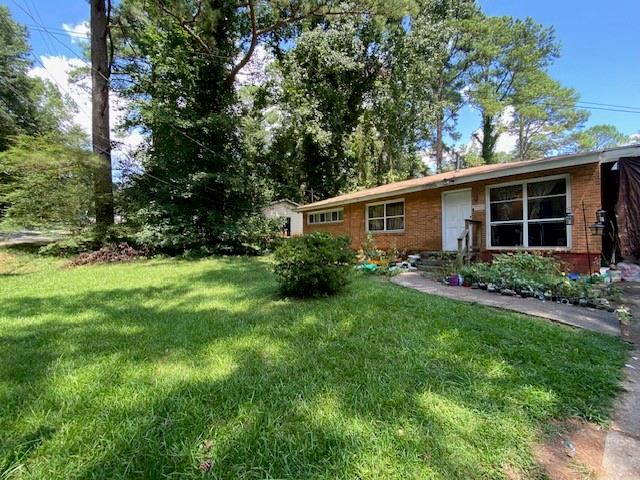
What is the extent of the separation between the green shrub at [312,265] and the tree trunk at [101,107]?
10.5m

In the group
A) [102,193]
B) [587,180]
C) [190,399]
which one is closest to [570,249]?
[587,180]

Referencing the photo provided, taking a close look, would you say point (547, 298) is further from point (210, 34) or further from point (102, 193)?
point (210, 34)

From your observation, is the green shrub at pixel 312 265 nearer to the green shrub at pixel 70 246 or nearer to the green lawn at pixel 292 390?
the green lawn at pixel 292 390

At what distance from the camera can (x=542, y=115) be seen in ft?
80.5

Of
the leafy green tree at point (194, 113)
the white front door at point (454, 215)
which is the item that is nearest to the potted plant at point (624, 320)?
the white front door at point (454, 215)

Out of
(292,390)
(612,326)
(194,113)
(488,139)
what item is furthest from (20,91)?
(488,139)

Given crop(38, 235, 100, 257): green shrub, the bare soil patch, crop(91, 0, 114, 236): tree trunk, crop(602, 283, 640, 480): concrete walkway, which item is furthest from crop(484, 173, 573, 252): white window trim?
crop(38, 235, 100, 257): green shrub

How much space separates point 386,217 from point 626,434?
10.1 meters

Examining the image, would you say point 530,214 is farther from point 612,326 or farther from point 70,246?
point 70,246

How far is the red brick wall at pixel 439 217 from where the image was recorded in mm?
6922

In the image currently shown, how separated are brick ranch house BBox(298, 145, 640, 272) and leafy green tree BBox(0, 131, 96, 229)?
10082 millimetres

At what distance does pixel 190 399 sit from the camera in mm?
2297

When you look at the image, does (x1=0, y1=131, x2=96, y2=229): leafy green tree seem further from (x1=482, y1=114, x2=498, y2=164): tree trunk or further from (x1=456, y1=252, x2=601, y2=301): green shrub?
(x1=482, y1=114, x2=498, y2=164): tree trunk

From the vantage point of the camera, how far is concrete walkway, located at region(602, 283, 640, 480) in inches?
68.7
